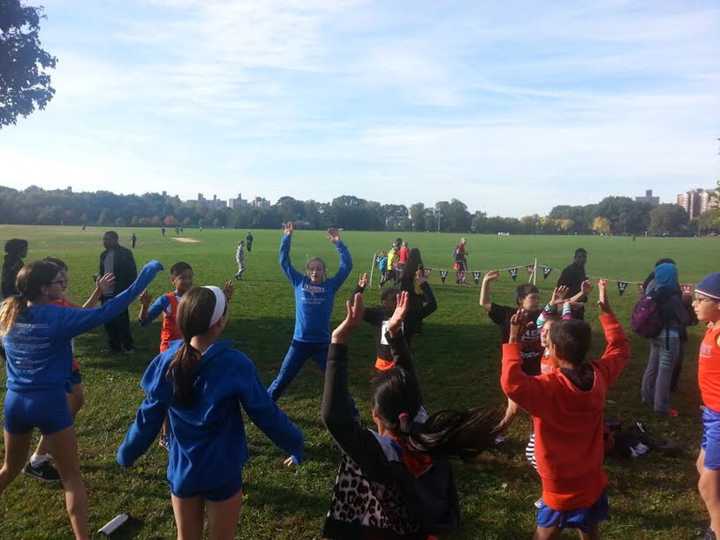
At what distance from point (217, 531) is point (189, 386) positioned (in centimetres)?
90

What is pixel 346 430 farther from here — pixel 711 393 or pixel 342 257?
pixel 342 257

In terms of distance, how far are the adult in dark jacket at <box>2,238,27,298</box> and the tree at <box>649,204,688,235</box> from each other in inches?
5237

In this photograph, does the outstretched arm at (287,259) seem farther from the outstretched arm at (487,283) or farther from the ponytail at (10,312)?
the ponytail at (10,312)

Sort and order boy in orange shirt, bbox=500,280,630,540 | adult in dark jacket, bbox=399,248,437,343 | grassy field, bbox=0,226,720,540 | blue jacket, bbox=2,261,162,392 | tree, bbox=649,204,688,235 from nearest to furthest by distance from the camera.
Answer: boy in orange shirt, bbox=500,280,630,540
blue jacket, bbox=2,261,162,392
grassy field, bbox=0,226,720,540
adult in dark jacket, bbox=399,248,437,343
tree, bbox=649,204,688,235

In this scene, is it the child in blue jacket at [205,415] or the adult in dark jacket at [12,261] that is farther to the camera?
the adult in dark jacket at [12,261]

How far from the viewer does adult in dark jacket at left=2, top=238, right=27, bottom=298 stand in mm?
7594

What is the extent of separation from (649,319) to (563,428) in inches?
185

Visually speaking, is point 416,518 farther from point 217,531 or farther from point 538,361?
point 538,361

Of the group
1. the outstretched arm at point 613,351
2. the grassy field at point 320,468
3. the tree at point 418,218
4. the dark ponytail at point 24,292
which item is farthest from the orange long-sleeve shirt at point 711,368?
the tree at point 418,218

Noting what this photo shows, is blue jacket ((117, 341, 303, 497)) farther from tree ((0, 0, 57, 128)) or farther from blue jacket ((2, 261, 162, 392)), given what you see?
tree ((0, 0, 57, 128))

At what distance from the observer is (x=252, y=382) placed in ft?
9.31

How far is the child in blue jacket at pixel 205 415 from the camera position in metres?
2.78

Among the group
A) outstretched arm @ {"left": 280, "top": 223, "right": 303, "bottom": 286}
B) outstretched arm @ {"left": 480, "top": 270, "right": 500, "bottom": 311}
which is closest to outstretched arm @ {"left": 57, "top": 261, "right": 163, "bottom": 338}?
outstretched arm @ {"left": 480, "top": 270, "right": 500, "bottom": 311}

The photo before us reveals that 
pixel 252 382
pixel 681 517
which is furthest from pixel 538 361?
pixel 252 382
